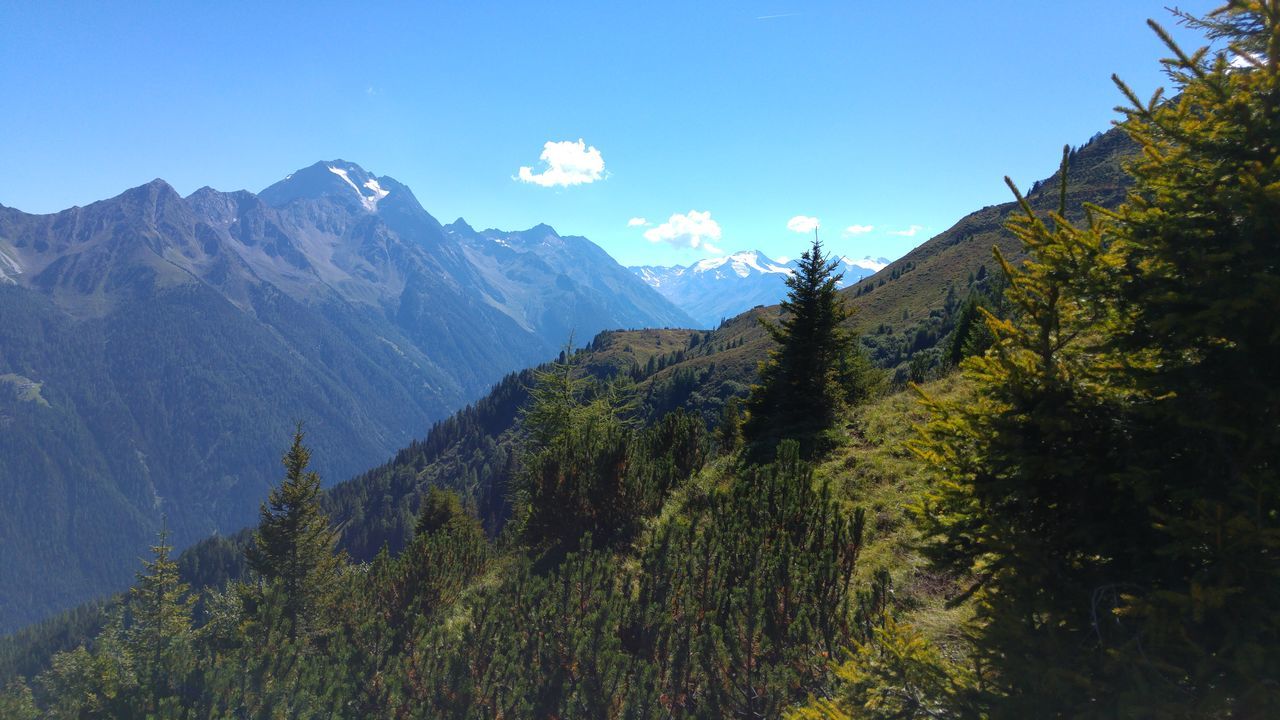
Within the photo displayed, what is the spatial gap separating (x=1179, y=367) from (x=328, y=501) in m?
214

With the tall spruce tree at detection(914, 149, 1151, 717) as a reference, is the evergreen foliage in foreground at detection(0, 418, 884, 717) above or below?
below

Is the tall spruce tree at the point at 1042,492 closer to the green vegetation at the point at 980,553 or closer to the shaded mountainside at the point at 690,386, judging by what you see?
the green vegetation at the point at 980,553

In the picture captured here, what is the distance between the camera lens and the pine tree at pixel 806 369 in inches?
680

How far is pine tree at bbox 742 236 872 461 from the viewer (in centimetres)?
1728

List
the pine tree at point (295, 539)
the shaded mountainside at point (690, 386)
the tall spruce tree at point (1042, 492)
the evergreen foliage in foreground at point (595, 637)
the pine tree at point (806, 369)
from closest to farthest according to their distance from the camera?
the tall spruce tree at point (1042, 492)
the evergreen foliage in foreground at point (595, 637)
the pine tree at point (806, 369)
the pine tree at point (295, 539)
the shaded mountainside at point (690, 386)

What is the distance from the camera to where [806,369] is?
1827 centimetres

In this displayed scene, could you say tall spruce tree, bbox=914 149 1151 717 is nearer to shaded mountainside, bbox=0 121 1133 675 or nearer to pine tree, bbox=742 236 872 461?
pine tree, bbox=742 236 872 461

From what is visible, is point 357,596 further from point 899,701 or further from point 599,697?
point 899,701

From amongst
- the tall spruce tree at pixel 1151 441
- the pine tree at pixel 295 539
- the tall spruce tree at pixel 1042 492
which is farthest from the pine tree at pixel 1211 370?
the pine tree at pixel 295 539

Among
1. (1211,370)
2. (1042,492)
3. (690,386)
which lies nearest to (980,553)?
(1042,492)

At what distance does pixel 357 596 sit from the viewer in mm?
14078

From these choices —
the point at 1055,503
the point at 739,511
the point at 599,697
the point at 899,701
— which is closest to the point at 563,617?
the point at 599,697

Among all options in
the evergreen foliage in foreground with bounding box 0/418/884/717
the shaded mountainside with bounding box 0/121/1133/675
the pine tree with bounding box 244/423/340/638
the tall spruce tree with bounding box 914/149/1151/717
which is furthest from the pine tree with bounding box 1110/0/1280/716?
the shaded mountainside with bounding box 0/121/1133/675

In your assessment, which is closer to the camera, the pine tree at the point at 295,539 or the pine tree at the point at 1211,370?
the pine tree at the point at 1211,370
